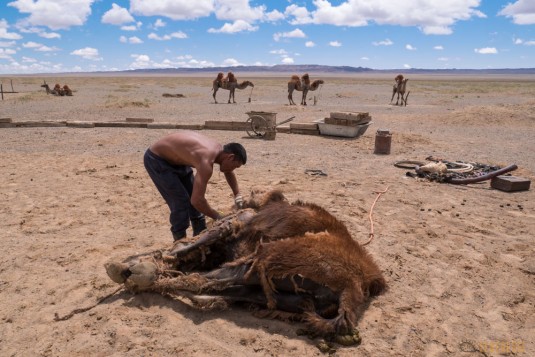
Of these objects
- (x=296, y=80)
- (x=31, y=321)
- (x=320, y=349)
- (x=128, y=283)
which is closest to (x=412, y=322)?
(x=320, y=349)

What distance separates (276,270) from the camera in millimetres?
2992

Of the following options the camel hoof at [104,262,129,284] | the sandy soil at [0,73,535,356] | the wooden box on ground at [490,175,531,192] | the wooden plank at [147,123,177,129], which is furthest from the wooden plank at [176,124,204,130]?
the camel hoof at [104,262,129,284]

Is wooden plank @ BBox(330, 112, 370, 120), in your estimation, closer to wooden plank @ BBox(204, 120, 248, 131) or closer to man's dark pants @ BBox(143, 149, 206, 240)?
wooden plank @ BBox(204, 120, 248, 131)

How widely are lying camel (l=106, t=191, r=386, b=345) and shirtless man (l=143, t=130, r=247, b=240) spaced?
393 millimetres

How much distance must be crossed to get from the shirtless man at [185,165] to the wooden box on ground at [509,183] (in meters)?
4.87

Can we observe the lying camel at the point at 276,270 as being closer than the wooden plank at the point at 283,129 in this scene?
Yes

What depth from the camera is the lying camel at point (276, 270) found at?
2959 millimetres

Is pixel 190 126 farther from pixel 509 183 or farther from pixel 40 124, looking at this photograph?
pixel 509 183

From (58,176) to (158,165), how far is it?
392 cm

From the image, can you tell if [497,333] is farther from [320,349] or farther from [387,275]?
[320,349]

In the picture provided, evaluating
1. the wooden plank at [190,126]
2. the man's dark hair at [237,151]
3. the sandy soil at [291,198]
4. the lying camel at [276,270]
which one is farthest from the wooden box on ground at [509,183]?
the wooden plank at [190,126]

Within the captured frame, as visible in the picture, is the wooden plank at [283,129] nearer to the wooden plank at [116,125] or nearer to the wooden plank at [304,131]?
the wooden plank at [304,131]

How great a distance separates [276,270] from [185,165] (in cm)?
166

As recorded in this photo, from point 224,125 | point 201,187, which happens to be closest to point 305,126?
point 224,125
